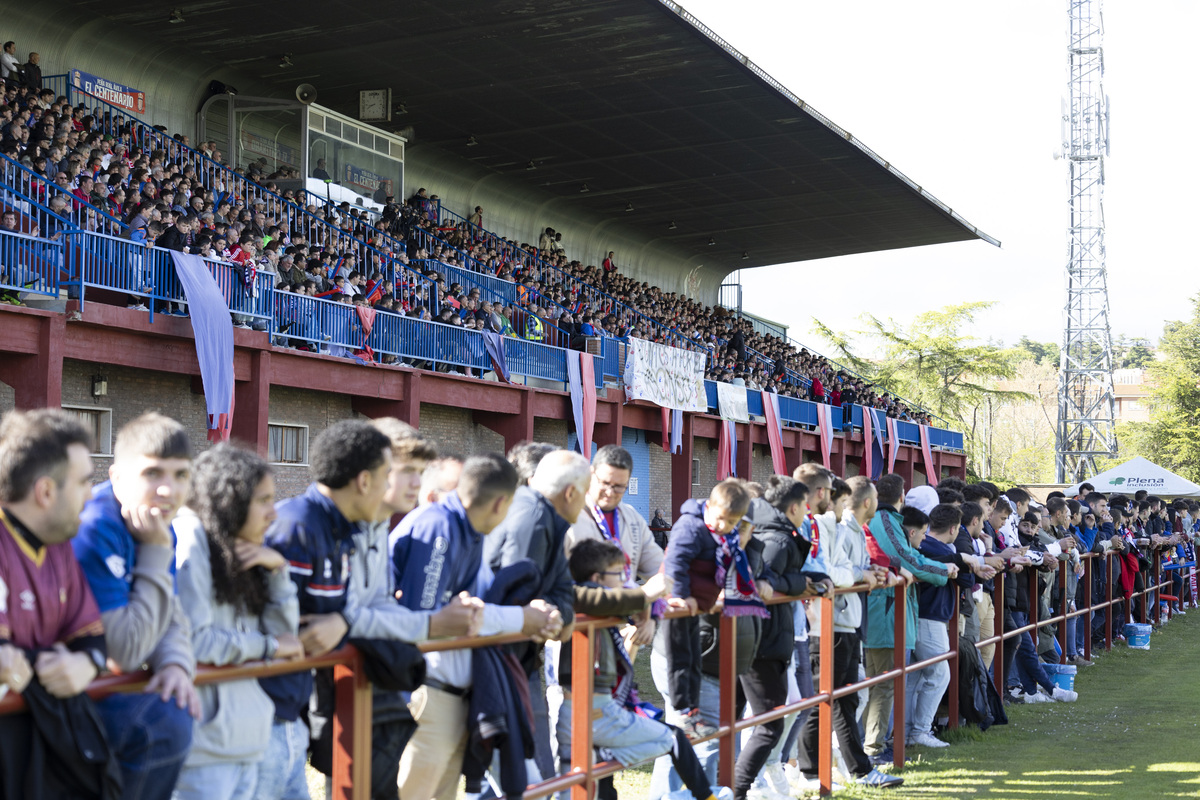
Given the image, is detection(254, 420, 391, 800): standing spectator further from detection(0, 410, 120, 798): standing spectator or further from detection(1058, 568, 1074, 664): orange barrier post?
detection(1058, 568, 1074, 664): orange barrier post

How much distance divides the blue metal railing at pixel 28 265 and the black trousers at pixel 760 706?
943cm

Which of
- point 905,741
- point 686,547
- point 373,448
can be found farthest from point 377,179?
point 373,448

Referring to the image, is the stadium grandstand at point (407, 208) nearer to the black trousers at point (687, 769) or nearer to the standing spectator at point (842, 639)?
the standing spectator at point (842, 639)

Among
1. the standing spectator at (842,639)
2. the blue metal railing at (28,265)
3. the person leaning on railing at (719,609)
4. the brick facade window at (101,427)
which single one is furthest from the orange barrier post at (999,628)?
the brick facade window at (101,427)

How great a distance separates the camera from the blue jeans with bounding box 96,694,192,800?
9.73 feet

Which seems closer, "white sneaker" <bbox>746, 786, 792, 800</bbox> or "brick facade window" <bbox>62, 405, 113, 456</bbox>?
"white sneaker" <bbox>746, 786, 792, 800</bbox>

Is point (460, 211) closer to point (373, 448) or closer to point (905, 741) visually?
point (905, 741)

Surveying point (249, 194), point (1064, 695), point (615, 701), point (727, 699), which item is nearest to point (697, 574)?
point (727, 699)

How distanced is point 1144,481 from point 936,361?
33307 millimetres

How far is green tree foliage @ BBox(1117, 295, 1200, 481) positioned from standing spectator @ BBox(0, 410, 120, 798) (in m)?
61.6

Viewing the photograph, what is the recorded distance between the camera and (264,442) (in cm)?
1628

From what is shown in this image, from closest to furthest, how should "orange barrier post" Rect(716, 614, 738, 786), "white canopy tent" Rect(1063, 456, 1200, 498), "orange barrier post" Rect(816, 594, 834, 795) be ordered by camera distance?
"orange barrier post" Rect(716, 614, 738, 786) < "orange barrier post" Rect(816, 594, 834, 795) < "white canopy tent" Rect(1063, 456, 1200, 498)

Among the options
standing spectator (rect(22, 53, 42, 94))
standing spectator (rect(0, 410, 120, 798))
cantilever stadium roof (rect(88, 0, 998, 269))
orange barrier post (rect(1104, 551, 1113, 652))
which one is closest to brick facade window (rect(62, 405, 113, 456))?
standing spectator (rect(22, 53, 42, 94))

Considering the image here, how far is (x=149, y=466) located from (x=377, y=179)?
78.0ft
